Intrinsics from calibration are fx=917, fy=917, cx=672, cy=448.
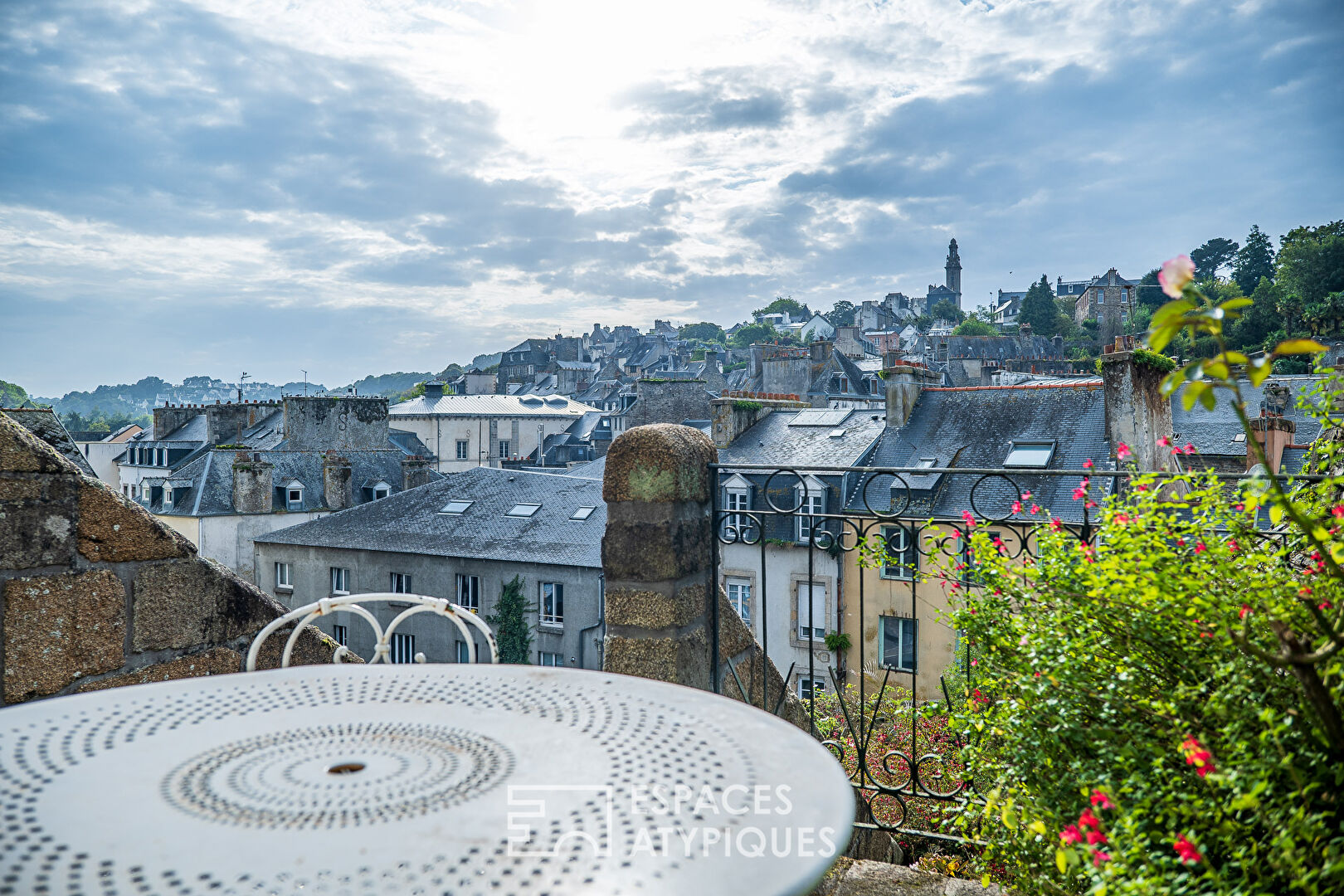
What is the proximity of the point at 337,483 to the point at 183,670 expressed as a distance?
28768 millimetres

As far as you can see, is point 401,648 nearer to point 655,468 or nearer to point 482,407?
point 655,468

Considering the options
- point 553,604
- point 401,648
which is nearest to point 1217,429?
point 553,604

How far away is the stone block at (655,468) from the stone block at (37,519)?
74.2 inches

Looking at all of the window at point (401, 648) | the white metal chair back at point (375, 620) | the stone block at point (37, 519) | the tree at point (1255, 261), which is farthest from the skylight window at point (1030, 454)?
the tree at point (1255, 261)

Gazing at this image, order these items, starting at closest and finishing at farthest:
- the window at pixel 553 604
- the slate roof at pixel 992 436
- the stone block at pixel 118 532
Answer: the stone block at pixel 118 532 < the slate roof at pixel 992 436 < the window at pixel 553 604

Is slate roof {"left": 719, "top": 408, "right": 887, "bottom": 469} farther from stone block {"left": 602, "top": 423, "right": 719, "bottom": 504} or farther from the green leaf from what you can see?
the green leaf

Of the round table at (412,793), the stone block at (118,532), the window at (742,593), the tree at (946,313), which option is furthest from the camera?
the tree at (946,313)

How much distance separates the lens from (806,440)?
2312 cm

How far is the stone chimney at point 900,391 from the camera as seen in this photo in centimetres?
2175

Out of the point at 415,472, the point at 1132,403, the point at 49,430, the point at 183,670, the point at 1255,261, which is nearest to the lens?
the point at 183,670

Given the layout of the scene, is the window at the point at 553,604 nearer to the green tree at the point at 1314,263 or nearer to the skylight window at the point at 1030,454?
the skylight window at the point at 1030,454

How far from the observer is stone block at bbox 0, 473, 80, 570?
2776mm

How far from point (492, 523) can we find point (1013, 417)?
12.7 meters

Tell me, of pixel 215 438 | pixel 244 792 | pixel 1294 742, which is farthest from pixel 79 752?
pixel 215 438
